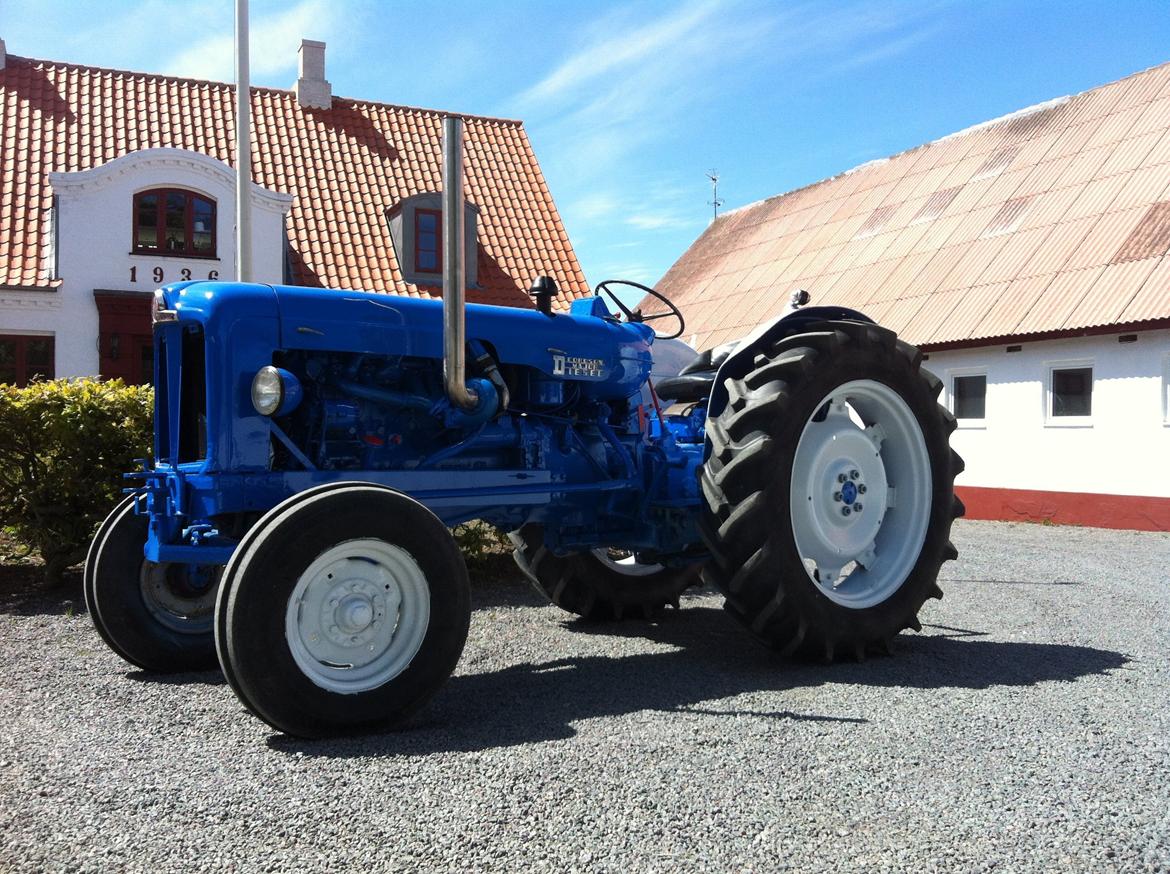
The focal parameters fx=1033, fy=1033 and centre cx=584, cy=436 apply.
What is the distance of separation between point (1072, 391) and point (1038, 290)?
1512 millimetres

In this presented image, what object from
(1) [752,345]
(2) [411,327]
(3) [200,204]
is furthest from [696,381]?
(3) [200,204]

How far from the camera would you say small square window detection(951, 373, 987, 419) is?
1500 cm

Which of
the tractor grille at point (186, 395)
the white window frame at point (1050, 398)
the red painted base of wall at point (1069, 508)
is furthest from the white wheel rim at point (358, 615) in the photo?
the white window frame at point (1050, 398)

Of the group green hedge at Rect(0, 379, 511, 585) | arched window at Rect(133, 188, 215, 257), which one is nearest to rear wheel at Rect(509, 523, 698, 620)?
green hedge at Rect(0, 379, 511, 585)

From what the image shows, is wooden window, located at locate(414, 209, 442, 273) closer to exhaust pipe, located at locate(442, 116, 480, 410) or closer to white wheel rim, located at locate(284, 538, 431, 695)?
exhaust pipe, located at locate(442, 116, 480, 410)

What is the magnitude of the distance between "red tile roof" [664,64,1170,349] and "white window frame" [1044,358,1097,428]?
606 millimetres

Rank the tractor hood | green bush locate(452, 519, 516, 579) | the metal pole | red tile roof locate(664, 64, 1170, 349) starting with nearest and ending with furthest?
the tractor hood, green bush locate(452, 519, 516, 579), the metal pole, red tile roof locate(664, 64, 1170, 349)

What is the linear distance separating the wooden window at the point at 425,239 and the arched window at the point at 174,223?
291 centimetres

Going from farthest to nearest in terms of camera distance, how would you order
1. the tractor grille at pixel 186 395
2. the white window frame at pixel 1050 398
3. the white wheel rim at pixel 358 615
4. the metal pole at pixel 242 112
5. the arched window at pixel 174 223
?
1. the arched window at pixel 174 223
2. the white window frame at pixel 1050 398
3. the metal pole at pixel 242 112
4. the tractor grille at pixel 186 395
5. the white wheel rim at pixel 358 615

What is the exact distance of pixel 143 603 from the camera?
15.1 ft

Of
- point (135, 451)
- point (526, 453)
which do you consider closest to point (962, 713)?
point (526, 453)

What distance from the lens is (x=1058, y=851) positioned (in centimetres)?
259

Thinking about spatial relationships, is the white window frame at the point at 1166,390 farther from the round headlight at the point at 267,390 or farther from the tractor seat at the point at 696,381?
the round headlight at the point at 267,390

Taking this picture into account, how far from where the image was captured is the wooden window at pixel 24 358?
13.4m
